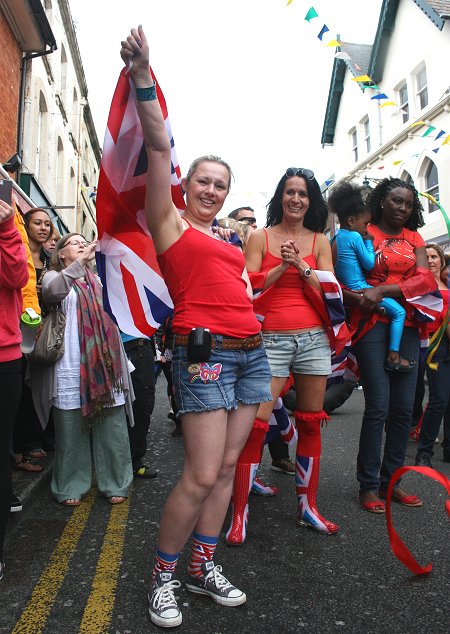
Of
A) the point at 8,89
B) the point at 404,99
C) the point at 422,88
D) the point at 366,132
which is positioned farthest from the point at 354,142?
the point at 8,89

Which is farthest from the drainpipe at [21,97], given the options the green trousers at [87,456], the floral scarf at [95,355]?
the green trousers at [87,456]

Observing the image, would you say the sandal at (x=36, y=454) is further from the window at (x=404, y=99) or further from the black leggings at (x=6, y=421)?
the window at (x=404, y=99)

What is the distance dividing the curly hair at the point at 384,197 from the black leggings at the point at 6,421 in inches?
104

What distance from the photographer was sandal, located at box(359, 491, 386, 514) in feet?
11.3

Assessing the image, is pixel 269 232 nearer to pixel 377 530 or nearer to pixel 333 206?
pixel 333 206

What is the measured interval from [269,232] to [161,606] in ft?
7.04

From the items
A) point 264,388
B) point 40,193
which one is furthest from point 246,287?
point 40,193

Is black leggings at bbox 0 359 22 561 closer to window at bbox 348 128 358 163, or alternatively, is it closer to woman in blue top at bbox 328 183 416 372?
woman in blue top at bbox 328 183 416 372

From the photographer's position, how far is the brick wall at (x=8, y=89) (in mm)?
10781

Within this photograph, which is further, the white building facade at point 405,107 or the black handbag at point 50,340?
the white building facade at point 405,107

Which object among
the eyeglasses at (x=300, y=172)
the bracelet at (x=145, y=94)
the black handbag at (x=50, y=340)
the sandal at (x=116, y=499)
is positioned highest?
the bracelet at (x=145, y=94)

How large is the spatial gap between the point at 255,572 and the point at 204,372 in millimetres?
1067

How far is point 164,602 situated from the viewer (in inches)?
84.6

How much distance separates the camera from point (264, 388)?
8.14ft
